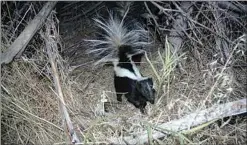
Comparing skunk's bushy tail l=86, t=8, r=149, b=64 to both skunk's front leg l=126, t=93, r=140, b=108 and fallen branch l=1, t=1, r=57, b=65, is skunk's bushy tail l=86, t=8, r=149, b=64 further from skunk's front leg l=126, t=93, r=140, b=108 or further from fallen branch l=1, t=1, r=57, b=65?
fallen branch l=1, t=1, r=57, b=65

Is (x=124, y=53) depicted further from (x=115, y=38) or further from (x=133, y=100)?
(x=133, y=100)

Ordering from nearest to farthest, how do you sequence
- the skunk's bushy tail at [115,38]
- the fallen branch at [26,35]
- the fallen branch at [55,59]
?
1. the fallen branch at [55,59]
2. the fallen branch at [26,35]
3. the skunk's bushy tail at [115,38]

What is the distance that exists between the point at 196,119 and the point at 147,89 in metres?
0.74

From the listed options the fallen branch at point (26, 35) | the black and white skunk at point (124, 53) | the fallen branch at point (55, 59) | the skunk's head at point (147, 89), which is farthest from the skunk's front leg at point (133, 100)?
the fallen branch at point (26, 35)

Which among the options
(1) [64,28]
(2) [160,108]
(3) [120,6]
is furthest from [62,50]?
(2) [160,108]

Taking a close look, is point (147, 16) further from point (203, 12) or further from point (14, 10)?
point (14, 10)

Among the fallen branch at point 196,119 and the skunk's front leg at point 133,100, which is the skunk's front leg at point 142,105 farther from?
the fallen branch at point 196,119

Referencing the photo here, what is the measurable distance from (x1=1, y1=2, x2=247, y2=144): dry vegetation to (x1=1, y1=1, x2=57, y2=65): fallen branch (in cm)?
10

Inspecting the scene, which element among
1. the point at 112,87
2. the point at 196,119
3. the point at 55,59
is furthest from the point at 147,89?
the point at 55,59

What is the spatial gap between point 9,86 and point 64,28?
1.09m

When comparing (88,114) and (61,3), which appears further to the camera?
(61,3)

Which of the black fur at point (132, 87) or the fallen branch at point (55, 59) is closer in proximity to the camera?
the fallen branch at point (55, 59)

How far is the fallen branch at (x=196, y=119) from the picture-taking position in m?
3.31

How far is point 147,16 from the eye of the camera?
4512mm
